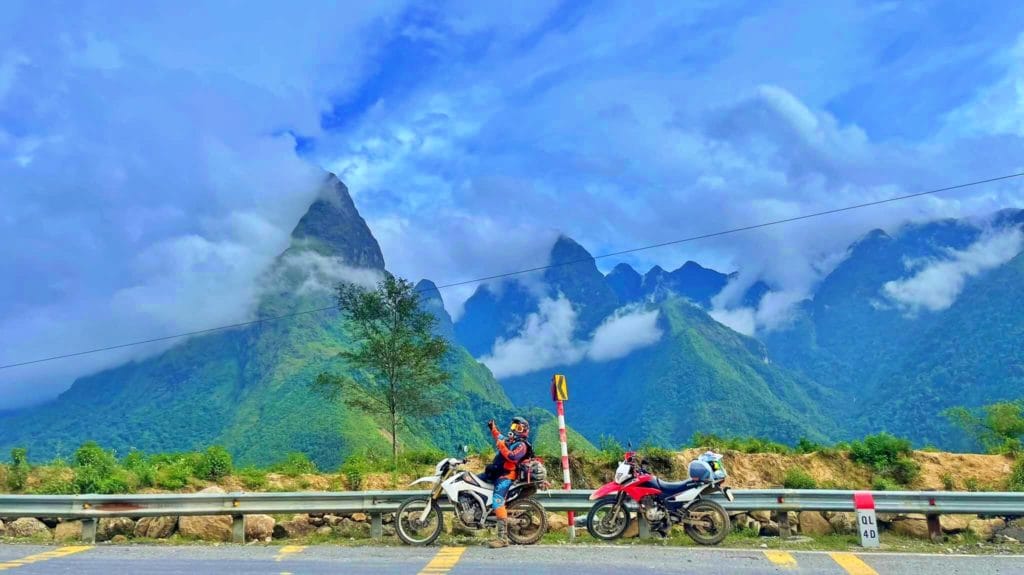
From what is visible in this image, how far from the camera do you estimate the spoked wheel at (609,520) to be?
9852 millimetres

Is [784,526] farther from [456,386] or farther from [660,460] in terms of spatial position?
[456,386]

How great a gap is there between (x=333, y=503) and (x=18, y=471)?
10.4 meters

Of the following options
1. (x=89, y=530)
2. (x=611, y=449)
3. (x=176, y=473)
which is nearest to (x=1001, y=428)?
(x=611, y=449)

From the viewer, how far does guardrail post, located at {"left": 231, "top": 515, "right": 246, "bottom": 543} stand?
1005 centimetres

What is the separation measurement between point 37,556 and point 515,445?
6.18m

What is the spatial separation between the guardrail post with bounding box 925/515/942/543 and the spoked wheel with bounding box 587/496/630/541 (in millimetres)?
4442

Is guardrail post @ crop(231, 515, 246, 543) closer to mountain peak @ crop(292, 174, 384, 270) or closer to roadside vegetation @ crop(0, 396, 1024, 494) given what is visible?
roadside vegetation @ crop(0, 396, 1024, 494)

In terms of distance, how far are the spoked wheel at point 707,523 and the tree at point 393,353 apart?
15301 millimetres

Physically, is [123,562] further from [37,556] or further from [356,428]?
[356,428]

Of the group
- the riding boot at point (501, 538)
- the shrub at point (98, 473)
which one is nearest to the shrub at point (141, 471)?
the shrub at point (98, 473)

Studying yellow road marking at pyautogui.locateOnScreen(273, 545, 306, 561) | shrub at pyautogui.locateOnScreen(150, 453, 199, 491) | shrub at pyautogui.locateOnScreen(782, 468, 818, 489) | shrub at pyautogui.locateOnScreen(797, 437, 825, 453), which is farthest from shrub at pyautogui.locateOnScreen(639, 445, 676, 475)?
shrub at pyautogui.locateOnScreen(150, 453, 199, 491)

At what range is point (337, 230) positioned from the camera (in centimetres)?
17200

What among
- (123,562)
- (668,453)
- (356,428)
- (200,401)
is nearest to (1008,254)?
(356,428)

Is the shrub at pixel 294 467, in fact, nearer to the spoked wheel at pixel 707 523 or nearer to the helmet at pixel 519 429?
the helmet at pixel 519 429
